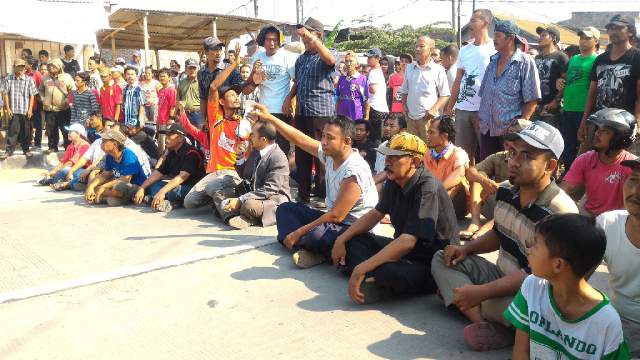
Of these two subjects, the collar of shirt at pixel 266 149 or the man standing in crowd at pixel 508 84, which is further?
the collar of shirt at pixel 266 149

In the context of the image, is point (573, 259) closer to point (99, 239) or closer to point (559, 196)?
point (559, 196)

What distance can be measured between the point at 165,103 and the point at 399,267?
743 cm

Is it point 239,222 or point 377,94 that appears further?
point 377,94

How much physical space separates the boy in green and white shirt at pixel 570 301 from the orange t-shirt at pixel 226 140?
15.0 feet

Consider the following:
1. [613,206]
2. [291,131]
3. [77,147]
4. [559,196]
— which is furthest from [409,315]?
[77,147]

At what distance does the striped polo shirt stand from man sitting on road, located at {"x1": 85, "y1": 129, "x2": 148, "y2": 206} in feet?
16.0

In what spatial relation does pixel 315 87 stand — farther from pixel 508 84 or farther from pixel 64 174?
pixel 64 174

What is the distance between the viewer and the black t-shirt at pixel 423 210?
346 cm

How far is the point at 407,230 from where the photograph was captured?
3.48 m

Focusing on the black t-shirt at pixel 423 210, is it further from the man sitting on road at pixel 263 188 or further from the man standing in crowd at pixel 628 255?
the man sitting on road at pixel 263 188

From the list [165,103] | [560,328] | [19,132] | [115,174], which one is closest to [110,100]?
[165,103]

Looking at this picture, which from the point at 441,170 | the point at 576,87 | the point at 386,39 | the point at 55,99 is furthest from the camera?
the point at 386,39

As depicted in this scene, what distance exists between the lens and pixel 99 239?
5.31 m

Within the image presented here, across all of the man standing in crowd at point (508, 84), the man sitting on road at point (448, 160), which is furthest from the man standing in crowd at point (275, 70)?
the man standing in crowd at point (508, 84)
